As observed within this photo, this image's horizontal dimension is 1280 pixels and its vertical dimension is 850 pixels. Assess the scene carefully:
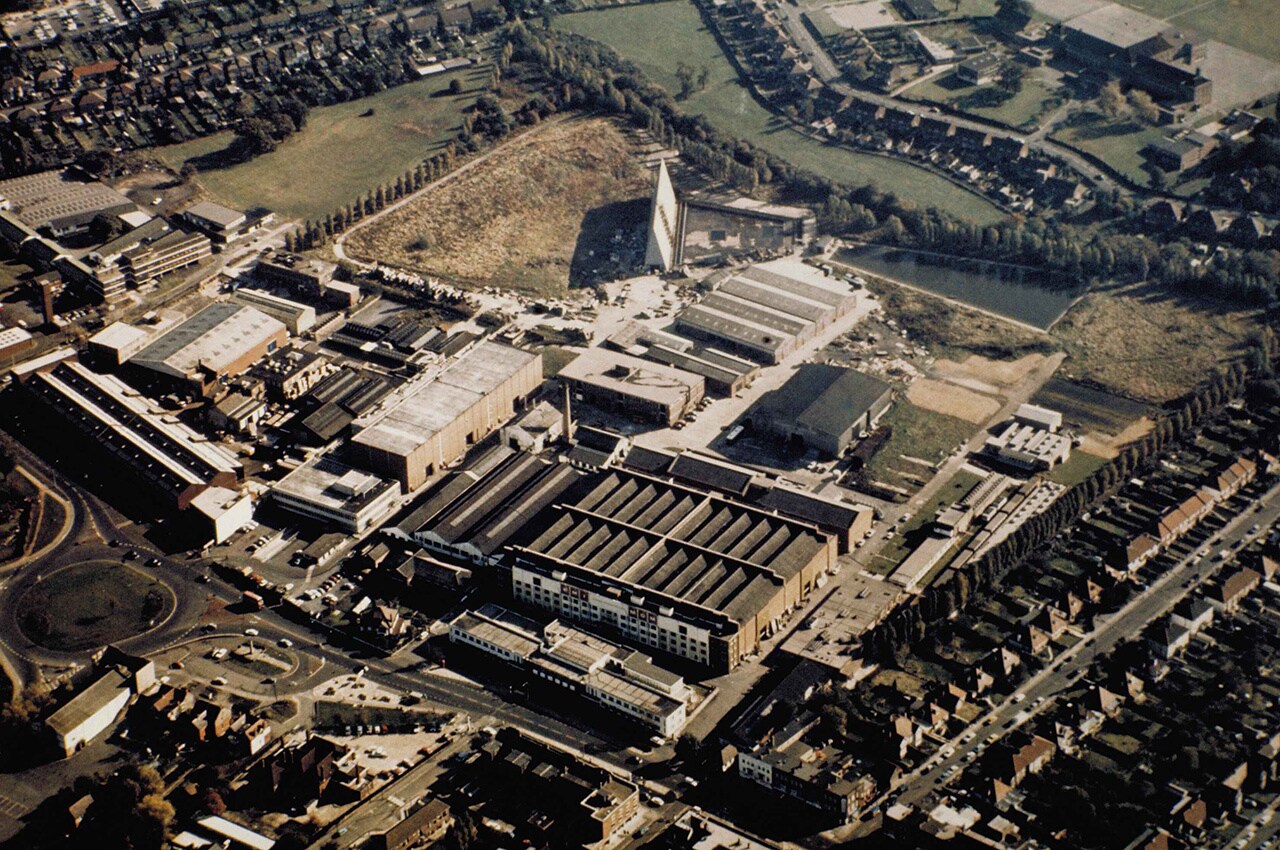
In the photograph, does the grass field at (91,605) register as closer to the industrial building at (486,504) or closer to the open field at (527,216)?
the industrial building at (486,504)

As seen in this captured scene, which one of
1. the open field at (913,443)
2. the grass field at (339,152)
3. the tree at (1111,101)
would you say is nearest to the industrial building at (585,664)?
the open field at (913,443)

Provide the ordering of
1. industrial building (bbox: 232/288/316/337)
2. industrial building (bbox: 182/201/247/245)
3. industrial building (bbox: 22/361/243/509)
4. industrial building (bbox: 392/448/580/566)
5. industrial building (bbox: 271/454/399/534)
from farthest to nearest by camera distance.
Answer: industrial building (bbox: 182/201/247/245) < industrial building (bbox: 232/288/316/337) < industrial building (bbox: 22/361/243/509) < industrial building (bbox: 271/454/399/534) < industrial building (bbox: 392/448/580/566)

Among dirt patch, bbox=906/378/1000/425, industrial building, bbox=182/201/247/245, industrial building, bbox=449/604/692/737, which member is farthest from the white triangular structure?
industrial building, bbox=449/604/692/737

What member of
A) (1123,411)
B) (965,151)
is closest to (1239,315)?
(1123,411)

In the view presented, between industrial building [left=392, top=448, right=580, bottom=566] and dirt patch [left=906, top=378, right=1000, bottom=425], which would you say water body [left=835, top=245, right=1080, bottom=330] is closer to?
dirt patch [left=906, top=378, right=1000, bottom=425]

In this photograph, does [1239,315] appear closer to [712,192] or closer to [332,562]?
[712,192]
